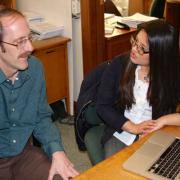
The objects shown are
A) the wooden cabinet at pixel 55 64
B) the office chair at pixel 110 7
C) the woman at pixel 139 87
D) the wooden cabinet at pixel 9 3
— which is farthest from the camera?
the office chair at pixel 110 7

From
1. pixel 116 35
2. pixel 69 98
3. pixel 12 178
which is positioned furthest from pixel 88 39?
pixel 12 178

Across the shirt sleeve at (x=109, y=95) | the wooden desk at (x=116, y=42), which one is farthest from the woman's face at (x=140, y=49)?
the wooden desk at (x=116, y=42)

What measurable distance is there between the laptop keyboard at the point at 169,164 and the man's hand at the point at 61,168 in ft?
1.30

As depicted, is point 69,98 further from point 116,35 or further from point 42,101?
point 42,101

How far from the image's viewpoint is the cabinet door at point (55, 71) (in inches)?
116

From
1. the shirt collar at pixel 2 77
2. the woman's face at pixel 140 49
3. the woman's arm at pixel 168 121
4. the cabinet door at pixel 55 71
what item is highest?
the woman's face at pixel 140 49

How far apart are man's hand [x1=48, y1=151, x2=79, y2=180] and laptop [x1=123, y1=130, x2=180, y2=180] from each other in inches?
12.5

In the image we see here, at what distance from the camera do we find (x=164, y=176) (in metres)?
1.19

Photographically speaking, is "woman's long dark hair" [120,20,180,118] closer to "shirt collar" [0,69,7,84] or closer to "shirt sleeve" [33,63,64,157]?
"shirt sleeve" [33,63,64,157]

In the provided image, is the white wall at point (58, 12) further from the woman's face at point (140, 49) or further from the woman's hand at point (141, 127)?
the woman's hand at point (141, 127)

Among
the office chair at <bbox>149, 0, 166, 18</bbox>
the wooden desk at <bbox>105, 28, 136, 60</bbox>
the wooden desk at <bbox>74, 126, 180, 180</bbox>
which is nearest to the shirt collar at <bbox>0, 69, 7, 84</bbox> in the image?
the wooden desk at <bbox>74, 126, 180, 180</bbox>

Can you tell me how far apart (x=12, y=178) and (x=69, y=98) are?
167 cm

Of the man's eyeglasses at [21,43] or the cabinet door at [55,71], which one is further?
the cabinet door at [55,71]

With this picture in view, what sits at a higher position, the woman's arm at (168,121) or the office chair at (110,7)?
the office chair at (110,7)
